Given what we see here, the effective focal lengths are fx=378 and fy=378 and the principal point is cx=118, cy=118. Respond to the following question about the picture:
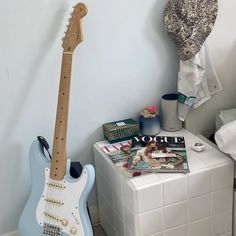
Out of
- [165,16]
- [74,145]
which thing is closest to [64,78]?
[74,145]

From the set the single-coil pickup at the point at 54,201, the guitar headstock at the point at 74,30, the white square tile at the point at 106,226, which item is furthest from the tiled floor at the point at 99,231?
the guitar headstock at the point at 74,30

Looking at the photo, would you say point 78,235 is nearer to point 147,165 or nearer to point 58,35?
point 147,165

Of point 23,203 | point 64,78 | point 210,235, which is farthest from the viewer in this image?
point 23,203

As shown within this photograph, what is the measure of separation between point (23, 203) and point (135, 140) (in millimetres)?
574

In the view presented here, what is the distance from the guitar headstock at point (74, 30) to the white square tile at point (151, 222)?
66 centimetres

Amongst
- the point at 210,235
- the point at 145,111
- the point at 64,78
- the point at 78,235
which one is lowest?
the point at 210,235

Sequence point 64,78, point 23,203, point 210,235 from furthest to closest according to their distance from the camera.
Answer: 1. point 23,203
2. point 210,235
3. point 64,78

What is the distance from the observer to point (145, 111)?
67.1 inches

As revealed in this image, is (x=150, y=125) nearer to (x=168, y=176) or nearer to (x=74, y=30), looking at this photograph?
(x=168, y=176)

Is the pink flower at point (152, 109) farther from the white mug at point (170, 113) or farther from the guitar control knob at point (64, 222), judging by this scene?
the guitar control knob at point (64, 222)

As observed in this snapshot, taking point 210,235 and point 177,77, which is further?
point 177,77

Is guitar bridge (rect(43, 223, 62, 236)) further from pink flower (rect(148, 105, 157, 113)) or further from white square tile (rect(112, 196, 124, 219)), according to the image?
pink flower (rect(148, 105, 157, 113))

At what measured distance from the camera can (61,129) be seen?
1.42 meters

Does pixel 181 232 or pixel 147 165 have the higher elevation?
pixel 147 165
